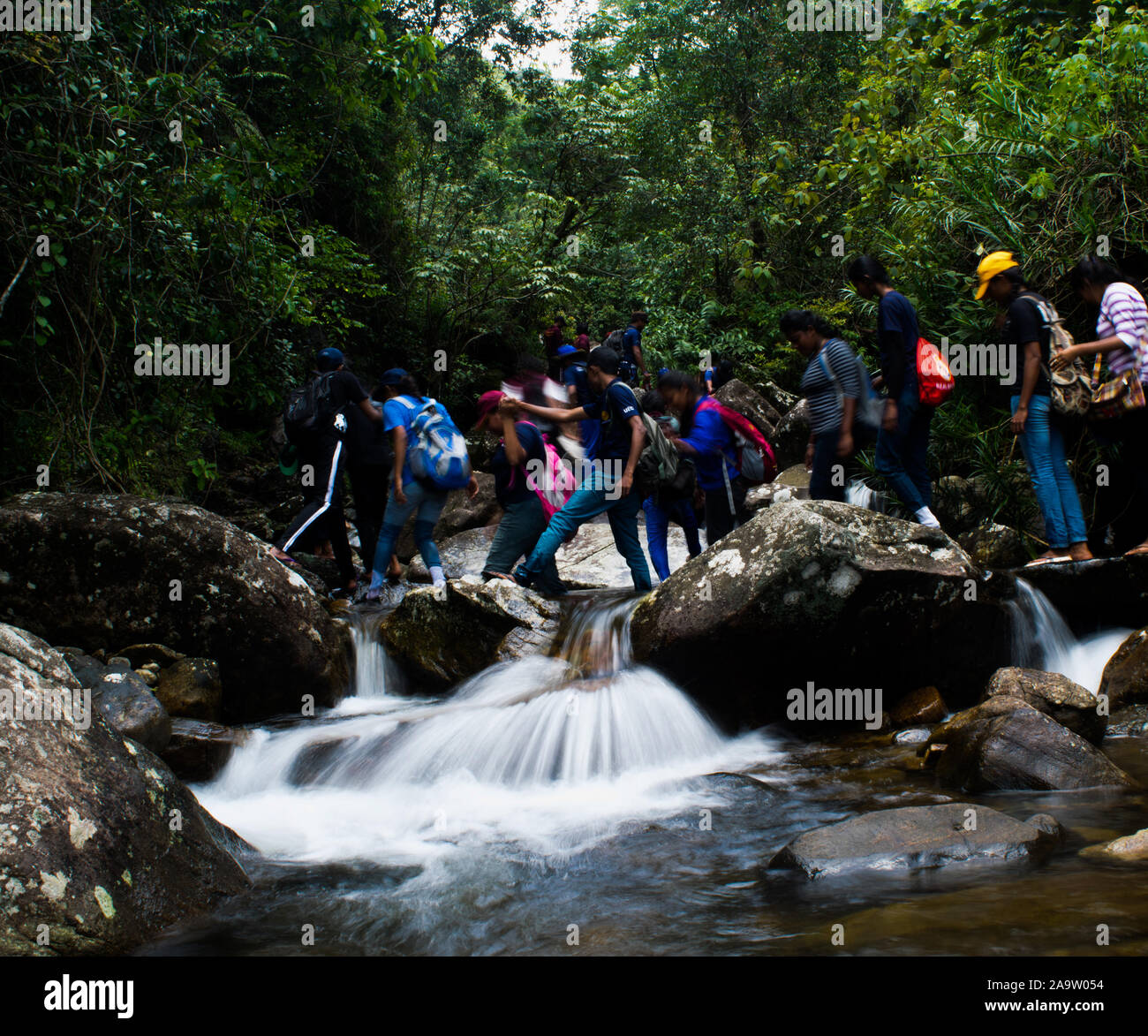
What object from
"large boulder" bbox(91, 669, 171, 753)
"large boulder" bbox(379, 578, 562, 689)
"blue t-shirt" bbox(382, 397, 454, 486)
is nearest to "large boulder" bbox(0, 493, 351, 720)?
"large boulder" bbox(379, 578, 562, 689)

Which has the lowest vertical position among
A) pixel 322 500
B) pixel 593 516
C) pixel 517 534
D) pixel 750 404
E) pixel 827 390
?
pixel 517 534

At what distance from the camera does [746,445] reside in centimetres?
765

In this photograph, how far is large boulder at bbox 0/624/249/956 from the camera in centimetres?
292

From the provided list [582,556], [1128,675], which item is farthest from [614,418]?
[582,556]

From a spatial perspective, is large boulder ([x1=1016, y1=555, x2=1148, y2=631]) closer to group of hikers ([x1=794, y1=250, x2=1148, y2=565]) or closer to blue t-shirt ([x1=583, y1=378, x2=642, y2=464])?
group of hikers ([x1=794, y1=250, x2=1148, y2=565])

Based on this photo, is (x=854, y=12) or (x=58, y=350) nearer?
(x=58, y=350)

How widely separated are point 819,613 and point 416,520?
12.7ft

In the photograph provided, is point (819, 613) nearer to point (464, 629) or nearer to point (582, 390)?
point (464, 629)

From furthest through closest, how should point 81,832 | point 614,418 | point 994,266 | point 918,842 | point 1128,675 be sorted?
point 614,418
point 994,266
point 1128,675
point 918,842
point 81,832

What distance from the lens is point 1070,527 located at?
6.72 m

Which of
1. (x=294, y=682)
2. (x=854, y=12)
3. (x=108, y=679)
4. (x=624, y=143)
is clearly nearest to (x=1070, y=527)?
(x=294, y=682)

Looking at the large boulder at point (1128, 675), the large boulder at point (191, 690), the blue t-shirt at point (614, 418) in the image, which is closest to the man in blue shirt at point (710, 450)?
the blue t-shirt at point (614, 418)
